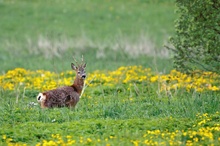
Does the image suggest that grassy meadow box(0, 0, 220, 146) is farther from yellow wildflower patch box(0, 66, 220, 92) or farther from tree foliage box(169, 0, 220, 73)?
tree foliage box(169, 0, 220, 73)

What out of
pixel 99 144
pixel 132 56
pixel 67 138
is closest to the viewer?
pixel 99 144

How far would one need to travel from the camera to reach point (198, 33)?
1471 cm

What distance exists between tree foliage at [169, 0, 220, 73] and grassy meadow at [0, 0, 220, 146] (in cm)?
60

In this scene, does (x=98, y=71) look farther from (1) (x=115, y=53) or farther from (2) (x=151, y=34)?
(2) (x=151, y=34)

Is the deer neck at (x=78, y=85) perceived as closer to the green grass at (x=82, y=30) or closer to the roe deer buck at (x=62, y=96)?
the roe deer buck at (x=62, y=96)

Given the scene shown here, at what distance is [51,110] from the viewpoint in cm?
1226

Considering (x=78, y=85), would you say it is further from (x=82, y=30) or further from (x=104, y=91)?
(x=82, y=30)

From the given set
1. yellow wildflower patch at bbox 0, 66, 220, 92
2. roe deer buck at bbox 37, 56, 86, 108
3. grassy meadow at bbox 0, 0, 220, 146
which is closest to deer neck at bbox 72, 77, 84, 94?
roe deer buck at bbox 37, 56, 86, 108

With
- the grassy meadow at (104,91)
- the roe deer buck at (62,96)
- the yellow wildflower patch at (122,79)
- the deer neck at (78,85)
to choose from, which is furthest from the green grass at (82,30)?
the roe deer buck at (62,96)

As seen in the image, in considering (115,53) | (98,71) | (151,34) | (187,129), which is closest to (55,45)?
(115,53)

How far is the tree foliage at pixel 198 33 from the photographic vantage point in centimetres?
1437

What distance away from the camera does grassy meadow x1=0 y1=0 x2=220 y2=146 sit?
10266mm

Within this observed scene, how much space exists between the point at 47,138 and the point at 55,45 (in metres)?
13.8

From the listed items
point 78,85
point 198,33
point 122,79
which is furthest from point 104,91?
point 198,33
